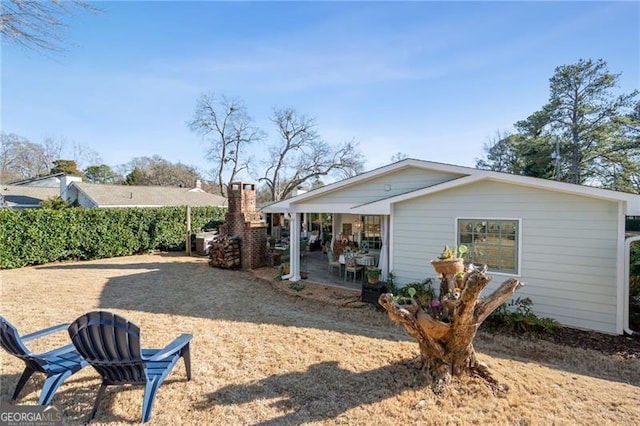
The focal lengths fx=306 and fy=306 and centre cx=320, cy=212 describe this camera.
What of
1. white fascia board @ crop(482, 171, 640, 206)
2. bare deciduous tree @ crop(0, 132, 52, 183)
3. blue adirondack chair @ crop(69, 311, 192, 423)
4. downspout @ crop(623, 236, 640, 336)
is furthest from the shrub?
bare deciduous tree @ crop(0, 132, 52, 183)

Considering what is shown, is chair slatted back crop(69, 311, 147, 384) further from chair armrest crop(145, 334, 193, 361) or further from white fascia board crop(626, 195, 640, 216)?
white fascia board crop(626, 195, 640, 216)

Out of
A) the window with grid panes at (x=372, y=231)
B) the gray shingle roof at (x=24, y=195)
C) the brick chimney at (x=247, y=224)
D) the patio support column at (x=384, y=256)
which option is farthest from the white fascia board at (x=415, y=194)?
the gray shingle roof at (x=24, y=195)

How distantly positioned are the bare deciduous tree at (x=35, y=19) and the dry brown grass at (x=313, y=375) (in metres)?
6.60

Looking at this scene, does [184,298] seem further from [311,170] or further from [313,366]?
[311,170]

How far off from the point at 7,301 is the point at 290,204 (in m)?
7.59

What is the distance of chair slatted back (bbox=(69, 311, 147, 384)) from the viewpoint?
10.3 feet

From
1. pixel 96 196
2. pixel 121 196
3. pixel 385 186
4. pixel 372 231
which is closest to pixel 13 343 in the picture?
pixel 385 186

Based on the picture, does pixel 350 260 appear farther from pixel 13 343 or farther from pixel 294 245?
pixel 13 343

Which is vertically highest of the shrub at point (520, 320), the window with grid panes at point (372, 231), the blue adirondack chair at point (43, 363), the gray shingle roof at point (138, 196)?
the gray shingle roof at point (138, 196)

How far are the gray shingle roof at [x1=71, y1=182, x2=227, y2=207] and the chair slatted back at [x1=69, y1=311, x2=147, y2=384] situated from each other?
19.3 meters

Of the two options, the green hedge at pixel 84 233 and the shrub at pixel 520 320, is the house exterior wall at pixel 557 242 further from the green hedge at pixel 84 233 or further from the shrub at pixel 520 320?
the green hedge at pixel 84 233

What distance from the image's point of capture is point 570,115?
80.5ft

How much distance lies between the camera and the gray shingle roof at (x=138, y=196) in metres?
20.0

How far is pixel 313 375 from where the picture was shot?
4.20m
